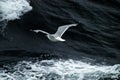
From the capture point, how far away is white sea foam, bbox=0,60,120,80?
14547 mm

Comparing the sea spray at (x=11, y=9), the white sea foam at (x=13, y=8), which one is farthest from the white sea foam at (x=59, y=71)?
the white sea foam at (x=13, y=8)

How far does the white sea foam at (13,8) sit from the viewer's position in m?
18.0

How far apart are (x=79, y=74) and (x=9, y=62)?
2312 mm

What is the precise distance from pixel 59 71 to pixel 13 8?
4.75 m

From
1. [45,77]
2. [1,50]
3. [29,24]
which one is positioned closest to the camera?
[45,77]

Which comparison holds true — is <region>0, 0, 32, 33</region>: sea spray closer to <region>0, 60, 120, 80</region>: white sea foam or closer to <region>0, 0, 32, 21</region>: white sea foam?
<region>0, 0, 32, 21</region>: white sea foam

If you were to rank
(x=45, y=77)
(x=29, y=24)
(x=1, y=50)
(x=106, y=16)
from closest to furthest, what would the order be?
1. (x=45, y=77)
2. (x=1, y=50)
3. (x=29, y=24)
4. (x=106, y=16)

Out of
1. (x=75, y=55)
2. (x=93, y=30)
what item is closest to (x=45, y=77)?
(x=75, y=55)

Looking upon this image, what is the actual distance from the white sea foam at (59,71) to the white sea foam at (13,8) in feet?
10.6

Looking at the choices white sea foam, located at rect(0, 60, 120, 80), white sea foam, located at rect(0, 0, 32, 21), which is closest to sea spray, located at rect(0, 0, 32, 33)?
white sea foam, located at rect(0, 0, 32, 21)

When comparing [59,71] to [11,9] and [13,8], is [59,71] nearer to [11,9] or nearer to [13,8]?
[11,9]

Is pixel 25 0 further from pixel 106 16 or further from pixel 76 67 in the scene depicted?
pixel 76 67

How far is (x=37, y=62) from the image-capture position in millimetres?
15453

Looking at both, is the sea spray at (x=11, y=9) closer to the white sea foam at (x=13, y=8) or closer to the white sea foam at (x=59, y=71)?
the white sea foam at (x=13, y=8)
